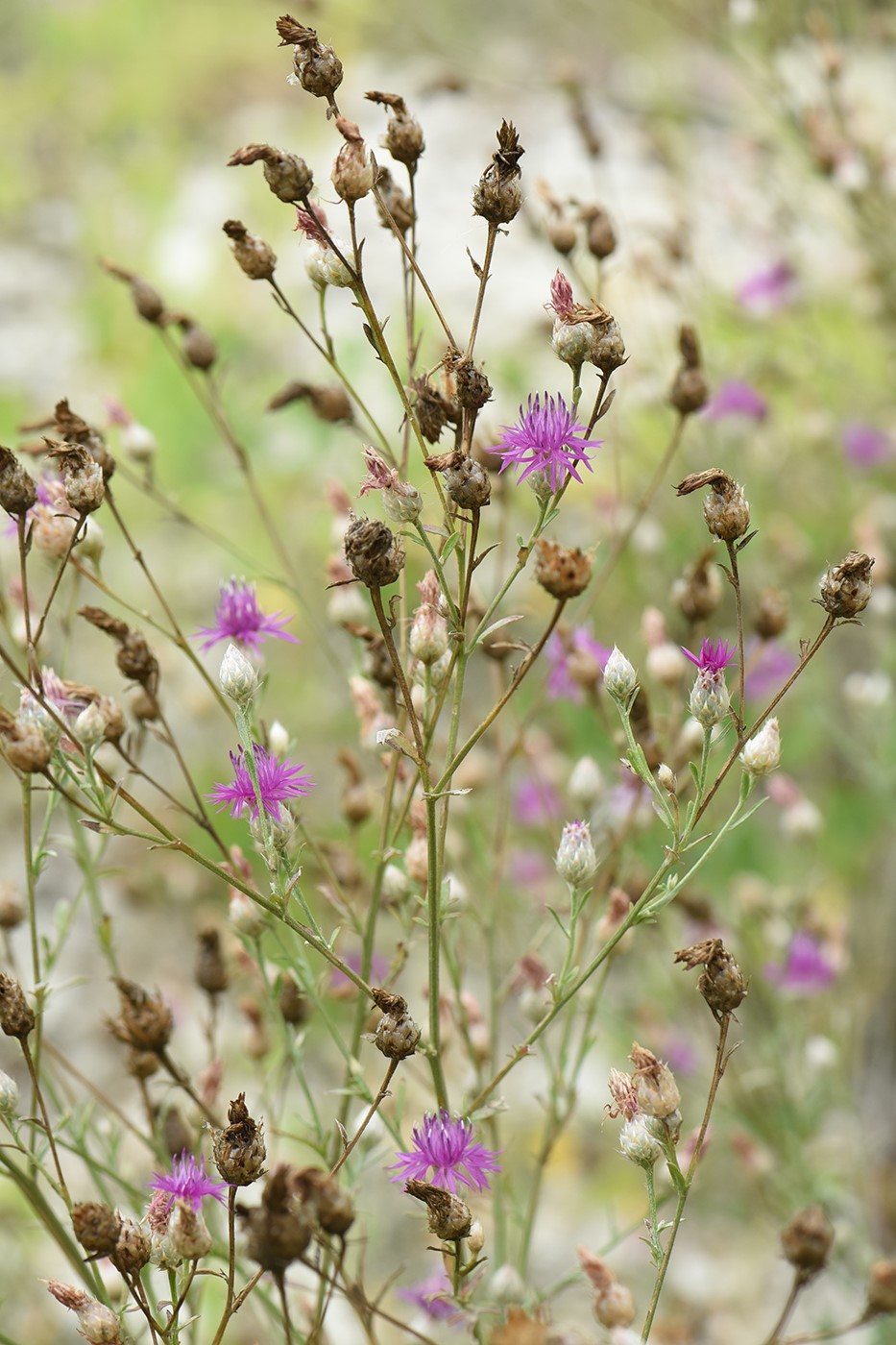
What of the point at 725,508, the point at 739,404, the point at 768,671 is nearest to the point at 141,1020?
the point at 725,508

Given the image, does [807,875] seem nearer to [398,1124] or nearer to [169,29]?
[398,1124]

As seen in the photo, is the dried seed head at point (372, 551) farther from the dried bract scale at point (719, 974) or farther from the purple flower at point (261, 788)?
the dried bract scale at point (719, 974)

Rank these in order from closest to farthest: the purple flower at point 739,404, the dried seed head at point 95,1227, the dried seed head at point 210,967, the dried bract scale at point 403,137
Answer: the dried seed head at point 95,1227, the dried bract scale at point 403,137, the dried seed head at point 210,967, the purple flower at point 739,404

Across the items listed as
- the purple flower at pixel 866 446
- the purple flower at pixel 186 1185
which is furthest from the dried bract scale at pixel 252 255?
the purple flower at pixel 866 446

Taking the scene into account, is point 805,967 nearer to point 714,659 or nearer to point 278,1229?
point 714,659

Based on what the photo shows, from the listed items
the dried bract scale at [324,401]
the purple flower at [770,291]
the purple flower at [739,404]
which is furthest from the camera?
the purple flower at [770,291]

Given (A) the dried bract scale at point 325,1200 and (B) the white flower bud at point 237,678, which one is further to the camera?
(B) the white flower bud at point 237,678

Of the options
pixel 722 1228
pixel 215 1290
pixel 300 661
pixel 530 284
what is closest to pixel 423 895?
pixel 215 1290
